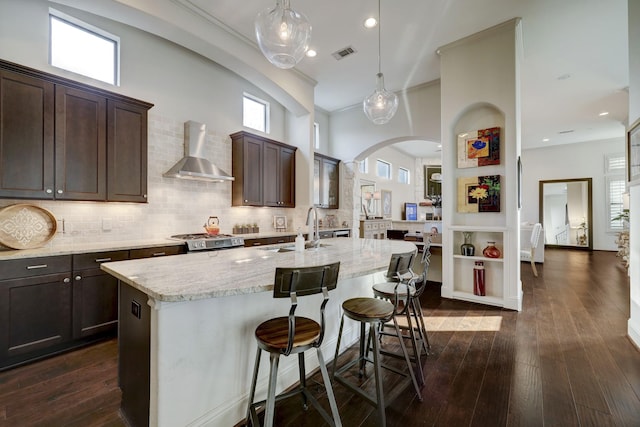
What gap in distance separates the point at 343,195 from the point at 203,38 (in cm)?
409

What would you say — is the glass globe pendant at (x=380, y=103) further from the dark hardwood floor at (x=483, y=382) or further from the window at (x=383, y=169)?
the window at (x=383, y=169)

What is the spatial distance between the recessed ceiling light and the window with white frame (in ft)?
31.5

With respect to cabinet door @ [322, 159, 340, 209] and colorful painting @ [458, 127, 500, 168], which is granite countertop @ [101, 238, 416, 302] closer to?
colorful painting @ [458, 127, 500, 168]

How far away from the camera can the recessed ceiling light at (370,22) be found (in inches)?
133

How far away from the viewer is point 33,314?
7.49 feet

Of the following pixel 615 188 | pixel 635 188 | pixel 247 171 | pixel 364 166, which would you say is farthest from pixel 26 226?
pixel 615 188

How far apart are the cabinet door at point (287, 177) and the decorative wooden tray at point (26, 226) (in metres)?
3.09

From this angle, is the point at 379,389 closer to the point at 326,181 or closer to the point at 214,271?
the point at 214,271

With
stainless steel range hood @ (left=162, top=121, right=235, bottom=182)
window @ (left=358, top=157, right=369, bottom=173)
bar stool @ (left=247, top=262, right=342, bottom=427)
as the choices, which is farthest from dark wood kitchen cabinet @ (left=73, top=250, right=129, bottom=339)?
window @ (left=358, top=157, right=369, bottom=173)

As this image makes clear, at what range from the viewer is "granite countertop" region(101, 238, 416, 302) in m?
1.23

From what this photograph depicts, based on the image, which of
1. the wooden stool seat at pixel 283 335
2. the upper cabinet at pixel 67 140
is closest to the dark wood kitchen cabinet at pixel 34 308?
the upper cabinet at pixel 67 140

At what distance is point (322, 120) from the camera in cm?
645

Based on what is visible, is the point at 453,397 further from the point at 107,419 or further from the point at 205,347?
the point at 107,419

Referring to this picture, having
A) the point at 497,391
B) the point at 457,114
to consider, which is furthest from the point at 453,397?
the point at 457,114
